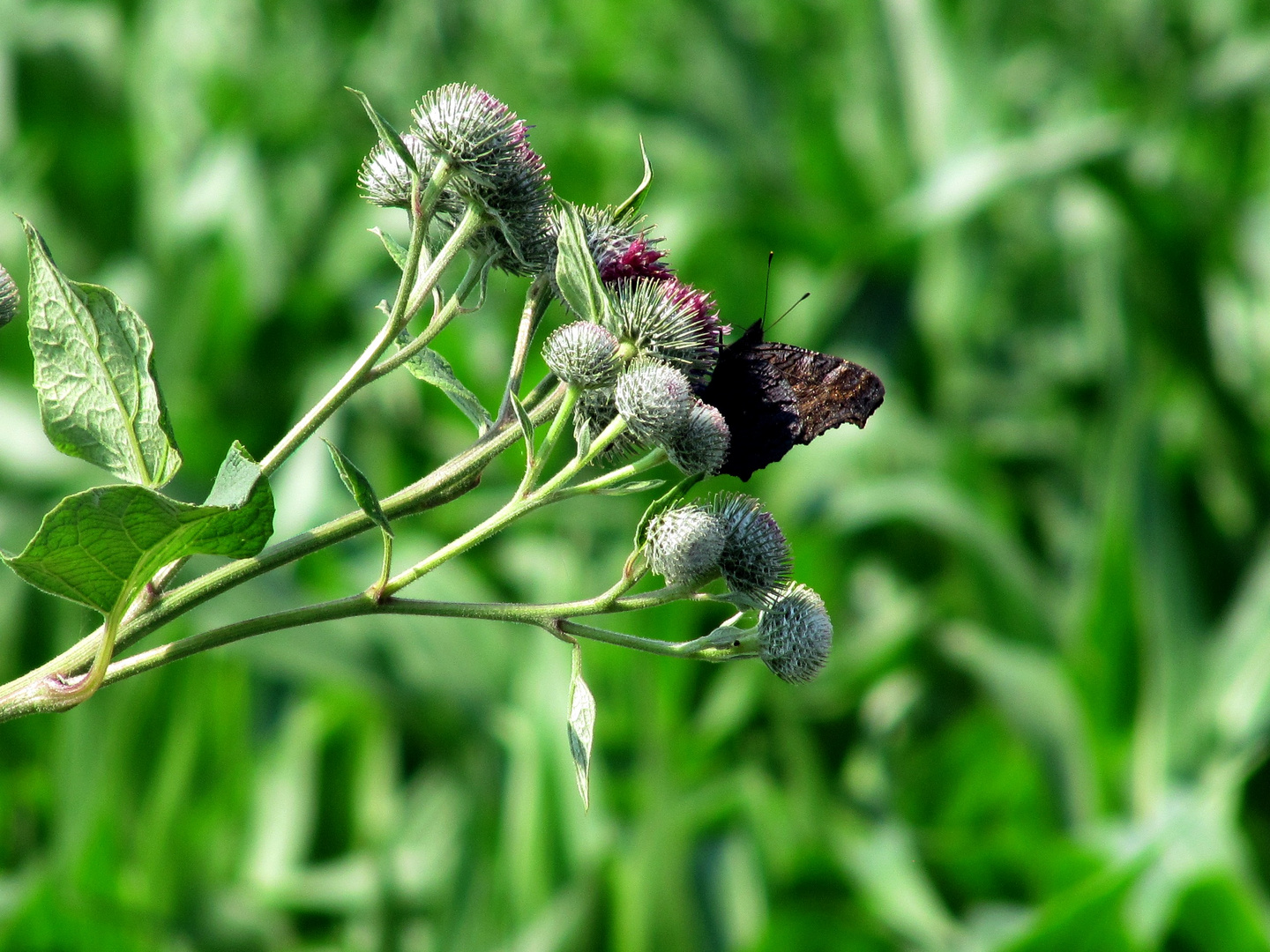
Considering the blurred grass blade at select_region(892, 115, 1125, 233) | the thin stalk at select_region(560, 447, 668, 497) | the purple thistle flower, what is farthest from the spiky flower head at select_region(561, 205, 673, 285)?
the blurred grass blade at select_region(892, 115, 1125, 233)

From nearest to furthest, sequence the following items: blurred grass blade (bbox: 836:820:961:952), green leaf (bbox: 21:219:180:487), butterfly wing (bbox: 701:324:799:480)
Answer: green leaf (bbox: 21:219:180:487), butterfly wing (bbox: 701:324:799:480), blurred grass blade (bbox: 836:820:961:952)

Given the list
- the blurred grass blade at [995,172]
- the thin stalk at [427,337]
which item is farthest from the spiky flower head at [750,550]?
the blurred grass blade at [995,172]

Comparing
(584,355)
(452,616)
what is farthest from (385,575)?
(584,355)

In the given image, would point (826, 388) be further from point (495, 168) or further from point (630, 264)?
point (495, 168)

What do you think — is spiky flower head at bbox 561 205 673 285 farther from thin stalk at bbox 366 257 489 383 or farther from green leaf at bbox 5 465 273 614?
green leaf at bbox 5 465 273 614

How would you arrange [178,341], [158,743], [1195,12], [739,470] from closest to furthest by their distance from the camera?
[739,470], [158,743], [178,341], [1195,12]

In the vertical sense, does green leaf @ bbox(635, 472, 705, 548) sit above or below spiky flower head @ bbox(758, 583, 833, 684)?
above

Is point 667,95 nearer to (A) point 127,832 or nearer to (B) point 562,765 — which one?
(B) point 562,765

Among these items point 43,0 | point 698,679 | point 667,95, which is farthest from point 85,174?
point 698,679
